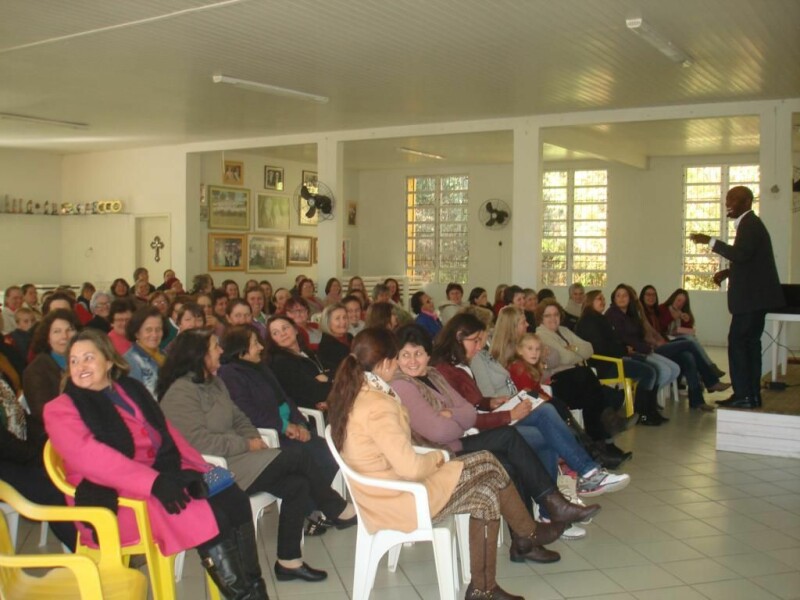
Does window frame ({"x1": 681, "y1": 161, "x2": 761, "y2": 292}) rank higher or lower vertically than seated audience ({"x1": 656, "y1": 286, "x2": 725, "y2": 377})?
higher

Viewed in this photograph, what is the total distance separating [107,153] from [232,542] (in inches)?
458

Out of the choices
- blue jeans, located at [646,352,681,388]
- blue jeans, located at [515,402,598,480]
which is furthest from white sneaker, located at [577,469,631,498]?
blue jeans, located at [646,352,681,388]

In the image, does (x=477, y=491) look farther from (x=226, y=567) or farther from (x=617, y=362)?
(x=617, y=362)

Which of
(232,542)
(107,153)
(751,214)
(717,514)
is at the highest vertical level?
(107,153)

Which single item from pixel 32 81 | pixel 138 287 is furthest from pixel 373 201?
pixel 32 81

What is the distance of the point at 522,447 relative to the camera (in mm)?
3885

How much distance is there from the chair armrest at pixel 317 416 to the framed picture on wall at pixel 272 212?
929 centimetres

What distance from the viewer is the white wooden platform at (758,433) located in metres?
6.00

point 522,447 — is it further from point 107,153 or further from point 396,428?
point 107,153

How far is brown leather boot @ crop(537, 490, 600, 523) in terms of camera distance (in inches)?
152

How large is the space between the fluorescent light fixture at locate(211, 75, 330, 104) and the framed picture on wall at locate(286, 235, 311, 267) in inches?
229

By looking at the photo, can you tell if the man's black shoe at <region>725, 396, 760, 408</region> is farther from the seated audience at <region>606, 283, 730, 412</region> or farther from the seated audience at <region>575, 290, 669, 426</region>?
the seated audience at <region>606, 283, 730, 412</region>

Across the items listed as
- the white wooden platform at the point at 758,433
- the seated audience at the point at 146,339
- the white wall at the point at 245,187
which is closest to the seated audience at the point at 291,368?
the seated audience at the point at 146,339

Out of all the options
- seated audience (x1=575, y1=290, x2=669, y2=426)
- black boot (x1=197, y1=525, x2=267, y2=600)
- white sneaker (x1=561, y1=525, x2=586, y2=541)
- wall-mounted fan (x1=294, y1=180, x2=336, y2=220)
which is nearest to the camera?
black boot (x1=197, y1=525, x2=267, y2=600)
